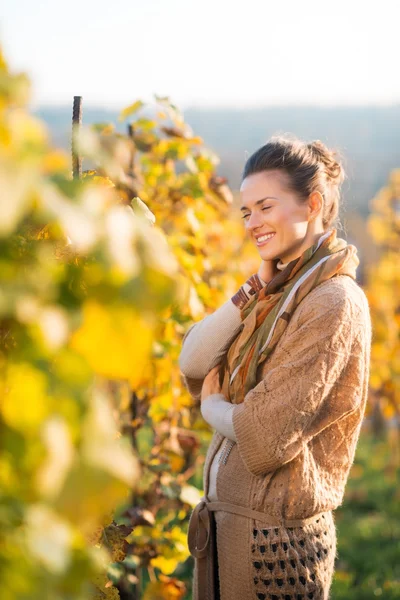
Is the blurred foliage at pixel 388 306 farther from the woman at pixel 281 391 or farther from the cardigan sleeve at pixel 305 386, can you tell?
the cardigan sleeve at pixel 305 386

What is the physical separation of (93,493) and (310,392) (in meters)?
1.10

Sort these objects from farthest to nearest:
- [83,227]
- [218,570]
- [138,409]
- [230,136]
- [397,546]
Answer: [230,136], [397,546], [138,409], [218,570], [83,227]

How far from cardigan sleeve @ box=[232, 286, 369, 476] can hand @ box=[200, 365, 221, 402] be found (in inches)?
9.3

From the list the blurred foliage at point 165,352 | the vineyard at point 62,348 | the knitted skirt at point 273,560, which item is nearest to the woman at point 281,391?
the knitted skirt at point 273,560

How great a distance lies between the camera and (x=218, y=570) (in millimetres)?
1813

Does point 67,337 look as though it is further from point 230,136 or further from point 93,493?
point 230,136

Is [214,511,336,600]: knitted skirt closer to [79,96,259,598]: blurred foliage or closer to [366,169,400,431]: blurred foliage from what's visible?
[79,96,259,598]: blurred foliage

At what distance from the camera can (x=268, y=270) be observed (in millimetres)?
1964

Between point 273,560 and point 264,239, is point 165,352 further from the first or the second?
point 273,560

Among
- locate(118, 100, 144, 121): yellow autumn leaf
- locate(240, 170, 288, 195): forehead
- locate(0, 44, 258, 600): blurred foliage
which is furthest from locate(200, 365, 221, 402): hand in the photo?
locate(0, 44, 258, 600): blurred foliage

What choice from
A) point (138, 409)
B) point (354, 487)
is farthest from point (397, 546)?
point (138, 409)

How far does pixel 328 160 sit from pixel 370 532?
3.98 metres

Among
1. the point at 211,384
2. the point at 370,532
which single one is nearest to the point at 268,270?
the point at 211,384

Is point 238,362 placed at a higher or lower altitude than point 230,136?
higher
